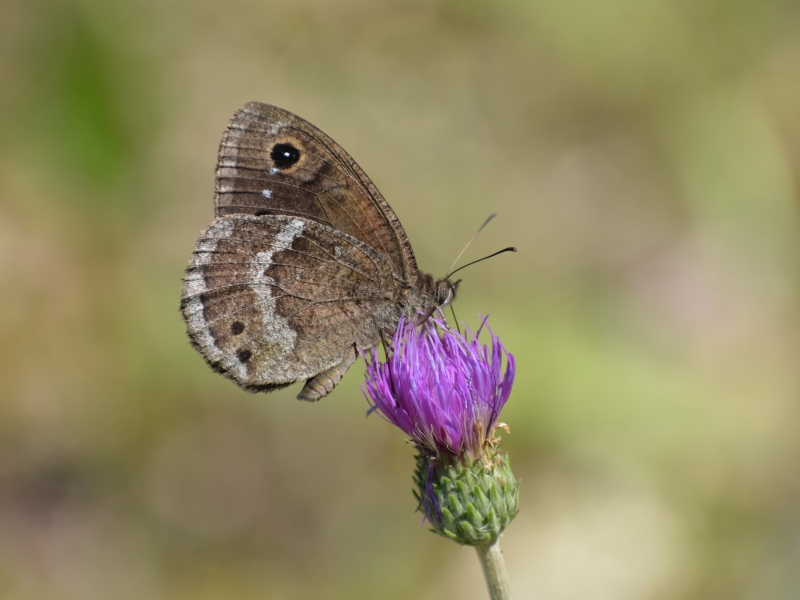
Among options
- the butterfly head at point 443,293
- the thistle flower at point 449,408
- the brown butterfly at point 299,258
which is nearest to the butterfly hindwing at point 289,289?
the brown butterfly at point 299,258

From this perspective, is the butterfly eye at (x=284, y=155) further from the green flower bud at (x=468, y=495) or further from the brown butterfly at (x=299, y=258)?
the green flower bud at (x=468, y=495)

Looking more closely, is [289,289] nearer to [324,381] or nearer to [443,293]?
[324,381]

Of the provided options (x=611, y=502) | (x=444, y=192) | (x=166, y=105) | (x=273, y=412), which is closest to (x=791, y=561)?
(x=611, y=502)

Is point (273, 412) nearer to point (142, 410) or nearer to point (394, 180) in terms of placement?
point (142, 410)

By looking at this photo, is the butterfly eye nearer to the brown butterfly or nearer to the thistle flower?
the brown butterfly

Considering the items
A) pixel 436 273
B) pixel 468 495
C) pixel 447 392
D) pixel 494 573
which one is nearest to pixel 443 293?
pixel 447 392
